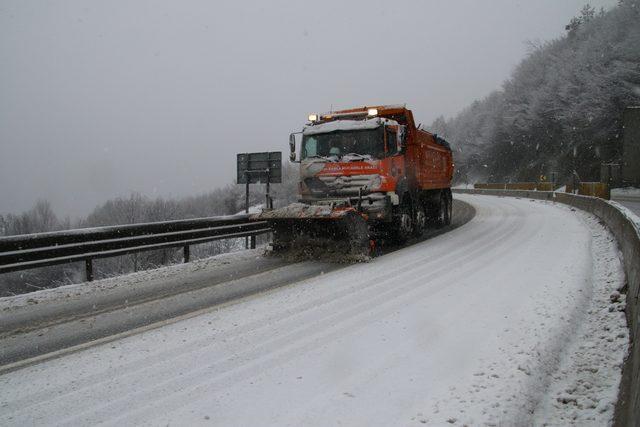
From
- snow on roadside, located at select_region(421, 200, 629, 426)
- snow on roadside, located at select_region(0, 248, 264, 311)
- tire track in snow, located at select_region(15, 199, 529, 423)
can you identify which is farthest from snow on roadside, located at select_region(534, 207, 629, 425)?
snow on roadside, located at select_region(0, 248, 264, 311)

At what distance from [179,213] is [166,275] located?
39.9 m

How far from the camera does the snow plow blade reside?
9.21 metres

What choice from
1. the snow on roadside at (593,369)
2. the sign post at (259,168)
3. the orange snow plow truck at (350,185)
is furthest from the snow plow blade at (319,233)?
the sign post at (259,168)

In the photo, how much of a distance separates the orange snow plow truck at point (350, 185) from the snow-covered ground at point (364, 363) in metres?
2.58

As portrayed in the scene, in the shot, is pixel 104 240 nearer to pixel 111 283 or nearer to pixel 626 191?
pixel 111 283

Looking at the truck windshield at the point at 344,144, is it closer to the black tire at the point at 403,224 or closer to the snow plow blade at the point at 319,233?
the snow plow blade at the point at 319,233

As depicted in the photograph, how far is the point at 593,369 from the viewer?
13.3 feet

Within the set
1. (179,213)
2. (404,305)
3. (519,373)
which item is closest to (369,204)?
(404,305)

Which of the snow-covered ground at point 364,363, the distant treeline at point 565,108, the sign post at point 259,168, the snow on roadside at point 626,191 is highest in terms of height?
the distant treeline at point 565,108

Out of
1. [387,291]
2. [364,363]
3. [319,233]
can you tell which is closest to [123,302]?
[387,291]

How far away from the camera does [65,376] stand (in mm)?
4059

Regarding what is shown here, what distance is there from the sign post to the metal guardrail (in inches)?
210

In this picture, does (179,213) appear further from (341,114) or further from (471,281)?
(471,281)

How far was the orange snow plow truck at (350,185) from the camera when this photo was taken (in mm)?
9445
